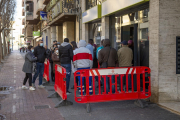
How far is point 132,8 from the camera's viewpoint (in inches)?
407

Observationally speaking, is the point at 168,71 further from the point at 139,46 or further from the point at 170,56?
the point at 139,46

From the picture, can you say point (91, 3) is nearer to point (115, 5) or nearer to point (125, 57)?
point (115, 5)

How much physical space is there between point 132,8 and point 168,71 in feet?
12.1

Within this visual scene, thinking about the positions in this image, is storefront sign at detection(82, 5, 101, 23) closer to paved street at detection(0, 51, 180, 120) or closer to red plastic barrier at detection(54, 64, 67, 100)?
red plastic barrier at detection(54, 64, 67, 100)

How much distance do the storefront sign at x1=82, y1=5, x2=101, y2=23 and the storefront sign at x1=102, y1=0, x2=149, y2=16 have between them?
68 centimetres

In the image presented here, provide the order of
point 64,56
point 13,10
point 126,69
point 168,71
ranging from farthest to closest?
point 13,10 < point 64,56 < point 168,71 < point 126,69

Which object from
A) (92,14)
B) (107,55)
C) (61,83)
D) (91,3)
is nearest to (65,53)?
(107,55)

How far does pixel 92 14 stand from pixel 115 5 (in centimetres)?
358

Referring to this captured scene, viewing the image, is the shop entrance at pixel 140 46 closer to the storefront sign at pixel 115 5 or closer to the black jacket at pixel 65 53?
the storefront sign at pixel 115 5

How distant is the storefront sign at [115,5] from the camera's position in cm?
935

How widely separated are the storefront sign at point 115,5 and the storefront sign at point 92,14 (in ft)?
2.23

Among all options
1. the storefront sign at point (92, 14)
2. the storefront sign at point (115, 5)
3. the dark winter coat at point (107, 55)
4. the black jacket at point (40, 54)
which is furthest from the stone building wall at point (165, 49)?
the storefront sign at point (92, 14)

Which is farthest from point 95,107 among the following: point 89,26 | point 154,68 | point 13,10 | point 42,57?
point 13,10

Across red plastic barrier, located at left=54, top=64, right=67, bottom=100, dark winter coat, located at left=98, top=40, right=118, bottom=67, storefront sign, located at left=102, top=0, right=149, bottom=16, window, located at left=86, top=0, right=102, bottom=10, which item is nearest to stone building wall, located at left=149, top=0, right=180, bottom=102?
storefront sign, located at left=102, top=0, right=149, bottom=16
